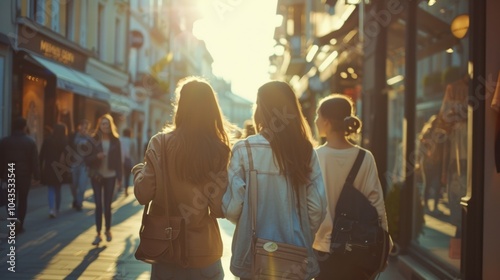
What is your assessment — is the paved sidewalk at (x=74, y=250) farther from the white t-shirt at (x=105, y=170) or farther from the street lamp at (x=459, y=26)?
the street lamp at (x=459, y=26)

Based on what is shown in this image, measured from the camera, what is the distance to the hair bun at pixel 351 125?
4.06 metres

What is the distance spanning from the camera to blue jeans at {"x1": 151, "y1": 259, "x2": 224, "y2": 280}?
11.3 ft

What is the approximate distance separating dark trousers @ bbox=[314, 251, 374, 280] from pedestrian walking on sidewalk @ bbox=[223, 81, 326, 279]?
0.55 meters

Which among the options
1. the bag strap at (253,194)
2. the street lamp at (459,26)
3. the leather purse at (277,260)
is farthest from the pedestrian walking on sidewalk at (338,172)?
the street lamp at (459,26)

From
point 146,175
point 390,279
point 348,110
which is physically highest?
point 348,110

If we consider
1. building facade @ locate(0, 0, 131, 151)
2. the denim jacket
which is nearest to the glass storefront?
the denim jacket

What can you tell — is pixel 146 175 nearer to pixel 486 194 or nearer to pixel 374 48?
pixel 486 194

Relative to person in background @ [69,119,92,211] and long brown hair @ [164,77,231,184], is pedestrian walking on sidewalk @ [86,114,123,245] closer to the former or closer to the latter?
person in background @ [69,119,92,211]

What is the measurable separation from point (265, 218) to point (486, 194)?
9.11 feet

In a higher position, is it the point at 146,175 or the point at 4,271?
the point at 146,175

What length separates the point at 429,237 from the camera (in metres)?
7.51

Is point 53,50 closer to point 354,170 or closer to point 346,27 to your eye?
point 346,27

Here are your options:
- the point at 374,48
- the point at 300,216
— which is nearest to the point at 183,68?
the point at 374,48

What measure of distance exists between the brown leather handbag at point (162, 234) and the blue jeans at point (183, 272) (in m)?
0.04
